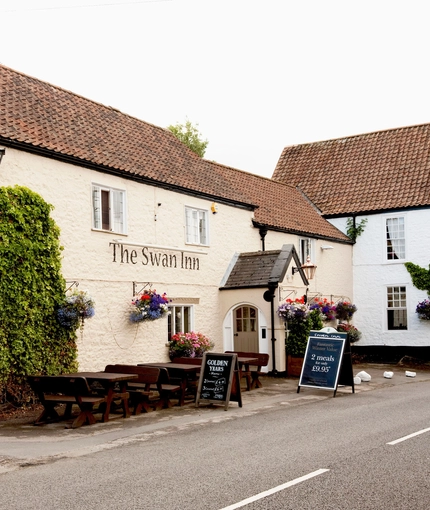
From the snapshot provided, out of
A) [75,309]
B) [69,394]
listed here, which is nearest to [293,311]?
[75,309]

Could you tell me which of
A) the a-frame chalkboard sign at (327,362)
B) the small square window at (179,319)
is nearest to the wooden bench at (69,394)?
the a-frame chalkboard sign at (327,362)

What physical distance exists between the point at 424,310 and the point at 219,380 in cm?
1473

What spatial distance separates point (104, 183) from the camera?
16062 mm

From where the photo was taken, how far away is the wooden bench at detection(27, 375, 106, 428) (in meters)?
11.1

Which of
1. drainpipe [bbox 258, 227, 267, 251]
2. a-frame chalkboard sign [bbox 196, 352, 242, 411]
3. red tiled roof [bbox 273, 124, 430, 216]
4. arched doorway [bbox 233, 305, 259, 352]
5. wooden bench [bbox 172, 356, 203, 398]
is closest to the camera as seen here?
a-frame chalkboard sign [bbox 196, 352, 242, 411]

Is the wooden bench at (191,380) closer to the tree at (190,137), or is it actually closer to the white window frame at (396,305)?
the white window frame at (396,305)

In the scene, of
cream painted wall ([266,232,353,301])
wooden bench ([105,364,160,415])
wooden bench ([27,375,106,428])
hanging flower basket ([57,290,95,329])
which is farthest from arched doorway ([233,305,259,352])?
A: wooden bench ([27,375,106,428])

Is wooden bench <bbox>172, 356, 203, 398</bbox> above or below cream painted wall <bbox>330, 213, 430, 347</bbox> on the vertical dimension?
below

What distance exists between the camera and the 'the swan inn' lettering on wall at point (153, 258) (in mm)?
16344

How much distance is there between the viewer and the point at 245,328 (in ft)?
66.0

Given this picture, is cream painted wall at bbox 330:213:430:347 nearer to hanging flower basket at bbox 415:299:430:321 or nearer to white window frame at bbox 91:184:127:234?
hanging flower basket at bbox 415:299:430:321

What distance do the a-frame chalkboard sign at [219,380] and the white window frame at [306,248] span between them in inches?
440

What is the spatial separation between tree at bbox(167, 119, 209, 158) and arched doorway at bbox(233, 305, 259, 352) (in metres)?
23.6

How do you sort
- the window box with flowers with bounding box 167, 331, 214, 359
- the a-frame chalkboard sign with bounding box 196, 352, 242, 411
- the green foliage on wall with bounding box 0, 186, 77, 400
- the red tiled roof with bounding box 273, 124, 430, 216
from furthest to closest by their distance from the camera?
the red tiled roof with bounding box 273, 124, 430, 216, the window box with flowers with bounding box 167, 331, 214, 359, the a-frame chalkboard sign with bounding box 196, 352, 242, 411, the green foliage on wall with bounding box 0, 186, 77, 400
